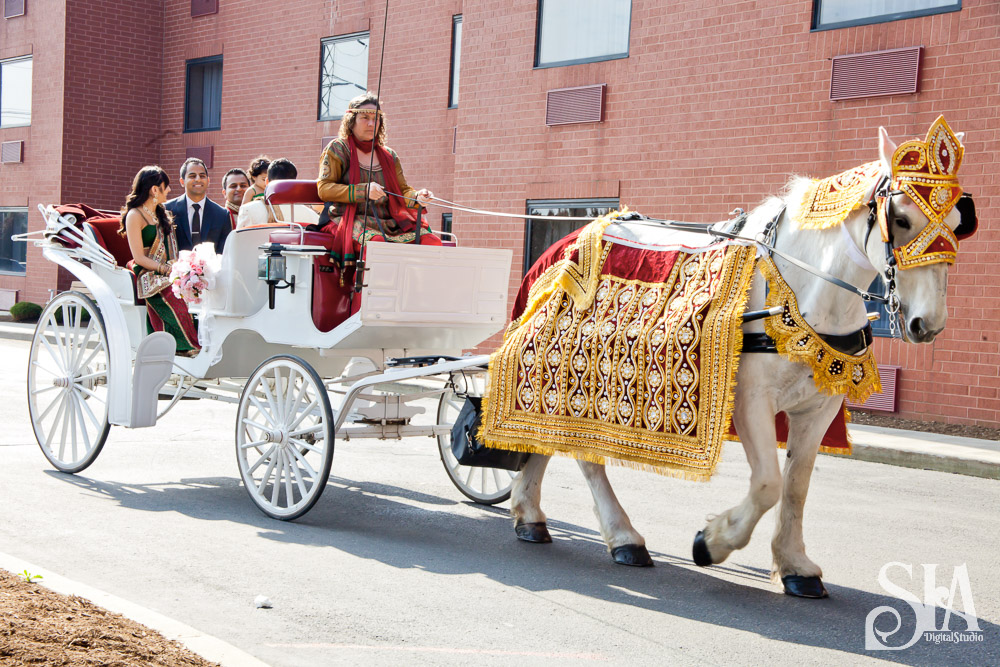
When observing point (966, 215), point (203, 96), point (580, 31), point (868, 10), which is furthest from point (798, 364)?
point (203, 96)

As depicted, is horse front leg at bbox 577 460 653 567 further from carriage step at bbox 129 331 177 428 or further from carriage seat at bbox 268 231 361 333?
carriage step at bbox 129 331 177 428

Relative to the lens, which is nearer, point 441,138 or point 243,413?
point 243,413

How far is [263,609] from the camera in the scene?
16.1ft

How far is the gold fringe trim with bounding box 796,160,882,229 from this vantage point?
5.02m

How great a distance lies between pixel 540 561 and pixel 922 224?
2.66 meters

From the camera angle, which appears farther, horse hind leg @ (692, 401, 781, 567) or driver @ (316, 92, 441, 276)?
driver @ (316, 92, 441, 276)

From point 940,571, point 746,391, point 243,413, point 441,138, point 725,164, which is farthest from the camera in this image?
point 441,138

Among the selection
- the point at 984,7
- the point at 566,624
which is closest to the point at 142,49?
the point at 984,7

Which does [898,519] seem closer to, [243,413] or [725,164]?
[243,413]

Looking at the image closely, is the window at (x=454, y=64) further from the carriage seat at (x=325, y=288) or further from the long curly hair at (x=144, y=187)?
the carriage seat at (x=325, y=288)

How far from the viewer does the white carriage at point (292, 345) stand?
6.75 metres

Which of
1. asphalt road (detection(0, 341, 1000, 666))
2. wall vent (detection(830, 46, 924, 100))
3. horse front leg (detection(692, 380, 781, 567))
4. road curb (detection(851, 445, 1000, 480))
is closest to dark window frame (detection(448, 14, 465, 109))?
wall vent (detection(830, 46, 924, 100))

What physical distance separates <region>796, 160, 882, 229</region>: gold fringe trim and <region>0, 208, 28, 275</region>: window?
24022 mm

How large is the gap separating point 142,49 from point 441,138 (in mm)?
9922
